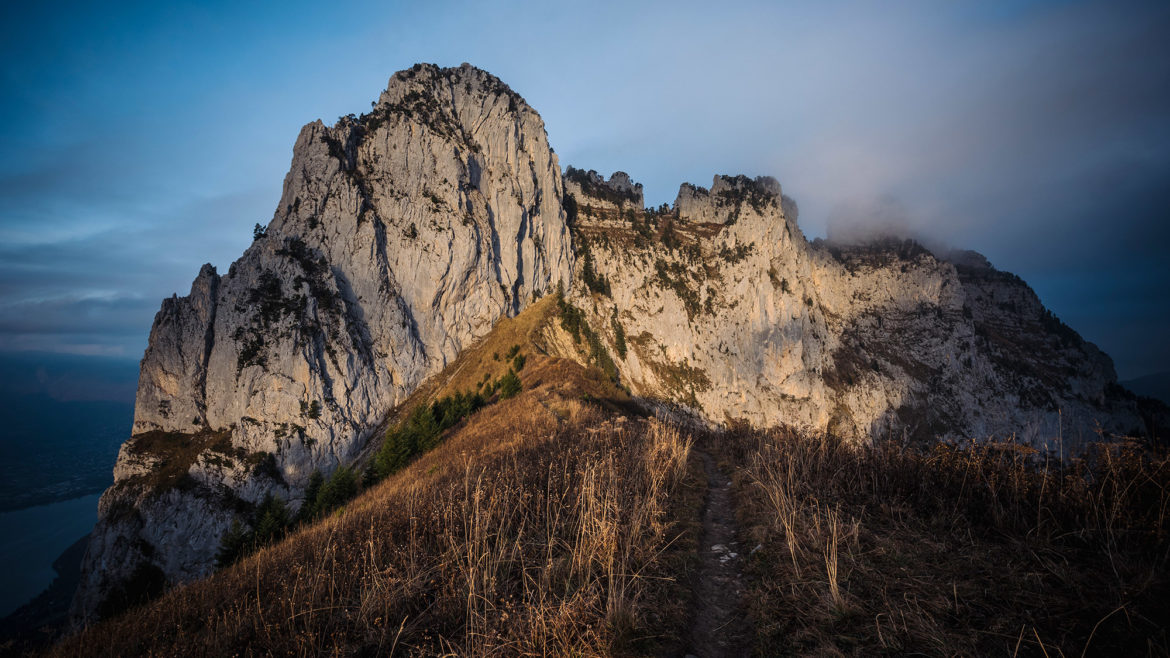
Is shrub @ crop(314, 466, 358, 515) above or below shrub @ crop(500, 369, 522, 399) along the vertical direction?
below

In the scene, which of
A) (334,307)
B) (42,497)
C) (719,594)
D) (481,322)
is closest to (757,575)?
(719,594)

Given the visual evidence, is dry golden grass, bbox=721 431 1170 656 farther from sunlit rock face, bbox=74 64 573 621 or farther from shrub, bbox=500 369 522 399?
sunlit rock face, bbox=74 64 573 621

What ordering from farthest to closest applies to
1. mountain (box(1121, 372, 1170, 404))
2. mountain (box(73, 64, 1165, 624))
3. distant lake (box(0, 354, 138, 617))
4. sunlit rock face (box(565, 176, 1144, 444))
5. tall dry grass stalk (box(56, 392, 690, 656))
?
mountain (box(1121, 372, 1170, 404)), distant lake (box(0, 354, 138, 617)), sunlit rock face (box(565, 176, 1144, 444)), mountain (box(73, 64, 1165, 624)), tall dry grass stalk (box(56, 392, 690, 656))

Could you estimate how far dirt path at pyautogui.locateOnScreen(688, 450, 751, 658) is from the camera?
147 inches

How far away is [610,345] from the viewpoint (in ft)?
198

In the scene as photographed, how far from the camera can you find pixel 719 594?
15.0ft

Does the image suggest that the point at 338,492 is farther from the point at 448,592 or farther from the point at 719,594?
the point at 719,594

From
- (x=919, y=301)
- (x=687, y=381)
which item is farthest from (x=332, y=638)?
(x=919, y=301)

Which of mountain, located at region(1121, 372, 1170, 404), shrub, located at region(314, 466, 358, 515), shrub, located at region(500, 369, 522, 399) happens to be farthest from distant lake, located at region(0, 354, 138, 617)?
mountain, located at region(1121, 372, 1170, 404)

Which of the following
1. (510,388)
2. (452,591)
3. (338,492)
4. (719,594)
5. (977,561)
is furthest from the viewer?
(510,388)

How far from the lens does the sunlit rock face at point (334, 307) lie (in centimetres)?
3625

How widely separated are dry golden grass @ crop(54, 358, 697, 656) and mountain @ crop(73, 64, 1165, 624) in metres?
25.4

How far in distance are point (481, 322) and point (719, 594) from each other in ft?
167

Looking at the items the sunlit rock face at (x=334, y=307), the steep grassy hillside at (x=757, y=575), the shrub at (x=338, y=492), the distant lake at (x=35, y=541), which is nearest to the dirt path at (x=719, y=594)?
the steep grassy hillside at (x=757, y=575)
